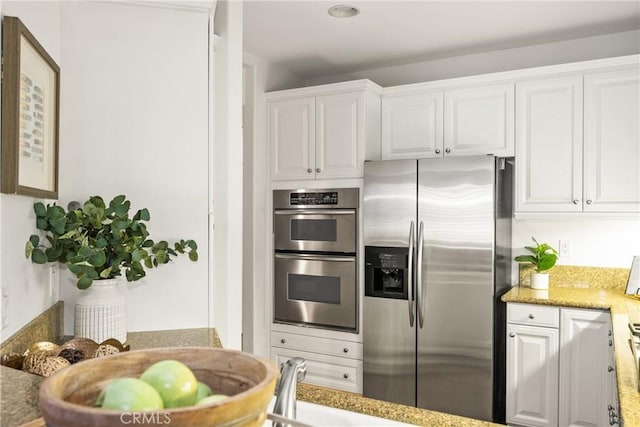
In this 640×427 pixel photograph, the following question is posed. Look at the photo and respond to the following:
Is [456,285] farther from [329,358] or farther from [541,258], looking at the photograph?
[329,358]

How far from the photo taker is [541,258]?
332 centimetres

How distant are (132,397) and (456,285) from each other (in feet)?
9.74

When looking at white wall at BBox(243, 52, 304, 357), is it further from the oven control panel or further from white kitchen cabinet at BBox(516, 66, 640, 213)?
white kitchen cabinet at BBox(516, 66, 640, 213)

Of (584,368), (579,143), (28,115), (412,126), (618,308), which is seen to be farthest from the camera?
(412,126)

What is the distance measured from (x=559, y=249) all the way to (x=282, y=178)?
198 centimetres

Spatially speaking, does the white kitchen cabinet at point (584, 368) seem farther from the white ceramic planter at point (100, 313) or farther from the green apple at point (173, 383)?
the green apple at point (173, 383)

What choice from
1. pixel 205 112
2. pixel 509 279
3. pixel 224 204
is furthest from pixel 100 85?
pixel 509 279

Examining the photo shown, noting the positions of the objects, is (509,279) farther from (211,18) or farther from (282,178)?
(211,18)

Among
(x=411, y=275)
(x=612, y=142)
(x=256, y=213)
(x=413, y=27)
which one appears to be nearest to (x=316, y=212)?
(x=256, y=213)

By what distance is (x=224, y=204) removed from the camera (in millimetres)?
2109

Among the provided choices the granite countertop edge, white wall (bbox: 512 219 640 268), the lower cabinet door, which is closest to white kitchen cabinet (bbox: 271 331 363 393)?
the lower cabinet door

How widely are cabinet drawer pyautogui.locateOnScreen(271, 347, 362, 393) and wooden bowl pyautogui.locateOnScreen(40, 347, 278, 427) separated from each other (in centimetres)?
313

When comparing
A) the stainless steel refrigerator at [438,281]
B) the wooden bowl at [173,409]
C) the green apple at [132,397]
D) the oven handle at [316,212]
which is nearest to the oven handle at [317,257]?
the stainless steel refrigerator at [438,281]

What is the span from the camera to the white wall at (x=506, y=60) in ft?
11.2
